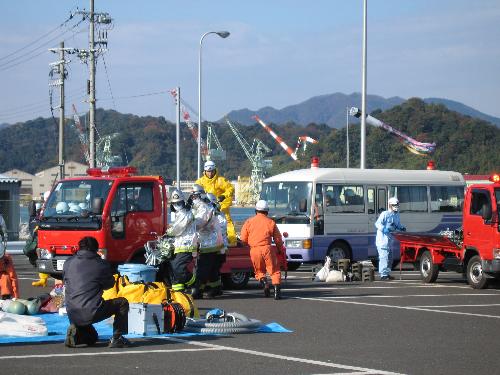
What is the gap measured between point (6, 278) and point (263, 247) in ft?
14.8

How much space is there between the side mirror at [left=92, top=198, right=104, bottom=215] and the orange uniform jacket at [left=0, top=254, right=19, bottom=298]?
235 centimetres

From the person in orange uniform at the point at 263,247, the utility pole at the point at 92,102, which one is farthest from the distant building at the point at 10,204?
the person in orange uniform at the point at 263,247

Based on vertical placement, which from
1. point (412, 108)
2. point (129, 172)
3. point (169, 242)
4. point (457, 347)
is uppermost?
point (412, 108)

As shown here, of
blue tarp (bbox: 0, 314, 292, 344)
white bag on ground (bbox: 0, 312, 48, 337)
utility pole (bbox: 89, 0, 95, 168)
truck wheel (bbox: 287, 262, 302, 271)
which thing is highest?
utility pole (bbox: 89, 0, 95, 168)

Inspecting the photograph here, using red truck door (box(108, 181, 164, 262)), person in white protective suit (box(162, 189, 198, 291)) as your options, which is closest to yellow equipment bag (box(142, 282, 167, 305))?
person in white protective suit (box(162, 189, 198, 291))

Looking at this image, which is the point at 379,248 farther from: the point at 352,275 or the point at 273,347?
the point at 273,347

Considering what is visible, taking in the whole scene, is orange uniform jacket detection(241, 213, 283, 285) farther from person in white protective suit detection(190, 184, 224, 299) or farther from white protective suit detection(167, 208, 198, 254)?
white protective suit detection(167, 208, 198, 254)

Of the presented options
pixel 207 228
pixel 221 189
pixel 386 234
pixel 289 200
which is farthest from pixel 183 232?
pixel 289 200

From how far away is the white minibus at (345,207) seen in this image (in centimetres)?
2612

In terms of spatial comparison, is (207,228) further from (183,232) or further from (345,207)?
(345,207)

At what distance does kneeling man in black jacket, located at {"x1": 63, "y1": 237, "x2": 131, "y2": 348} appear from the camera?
11703 millimetres

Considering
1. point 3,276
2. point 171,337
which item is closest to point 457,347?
point 171,337

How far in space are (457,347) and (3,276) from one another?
7485 mm

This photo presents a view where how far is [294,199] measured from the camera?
26.6 meters
